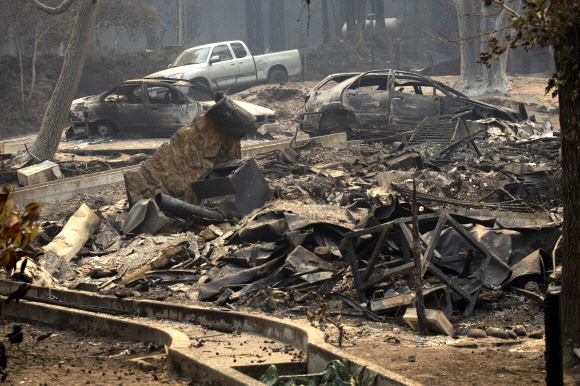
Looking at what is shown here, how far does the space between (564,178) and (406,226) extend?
133 inches

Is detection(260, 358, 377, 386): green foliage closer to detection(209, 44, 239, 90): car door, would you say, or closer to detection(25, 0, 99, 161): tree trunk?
detection(25, 0, 99, 161): tree trunk

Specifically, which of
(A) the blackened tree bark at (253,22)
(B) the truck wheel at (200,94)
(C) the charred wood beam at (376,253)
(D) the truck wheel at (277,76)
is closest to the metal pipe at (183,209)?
(C) the charred wood beam at (376,253)

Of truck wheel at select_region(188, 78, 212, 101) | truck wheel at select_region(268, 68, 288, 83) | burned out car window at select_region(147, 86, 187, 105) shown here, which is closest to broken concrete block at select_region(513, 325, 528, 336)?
burned out car window at select_region(147, 86, 187, 105)

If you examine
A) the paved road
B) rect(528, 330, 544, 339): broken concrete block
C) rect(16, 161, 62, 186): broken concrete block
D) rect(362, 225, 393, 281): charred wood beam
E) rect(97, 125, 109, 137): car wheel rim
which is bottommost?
rect(528, 330, 544, 339): broken concrete block

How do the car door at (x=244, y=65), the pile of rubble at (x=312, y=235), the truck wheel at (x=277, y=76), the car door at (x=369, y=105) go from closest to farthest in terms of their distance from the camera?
the pile of rubble at (x=312, y=235)
the car door at (x=369, y=105)
the car door at (x=244, y=65)
the truck wheel at (x=277, y=76)

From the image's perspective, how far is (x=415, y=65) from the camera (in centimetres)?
4212

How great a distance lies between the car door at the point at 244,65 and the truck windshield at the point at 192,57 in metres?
1.58

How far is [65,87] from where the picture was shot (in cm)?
1875

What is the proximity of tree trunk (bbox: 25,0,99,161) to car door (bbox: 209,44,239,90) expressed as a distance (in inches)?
318

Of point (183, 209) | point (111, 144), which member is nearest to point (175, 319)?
point (183, 209)

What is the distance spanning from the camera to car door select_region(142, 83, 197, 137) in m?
21.1

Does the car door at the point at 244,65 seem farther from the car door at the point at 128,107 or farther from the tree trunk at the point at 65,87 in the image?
the tree trunk at the point at 65,87

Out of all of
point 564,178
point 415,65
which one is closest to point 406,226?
point 564,178

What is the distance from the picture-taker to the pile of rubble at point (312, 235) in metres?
8.50
